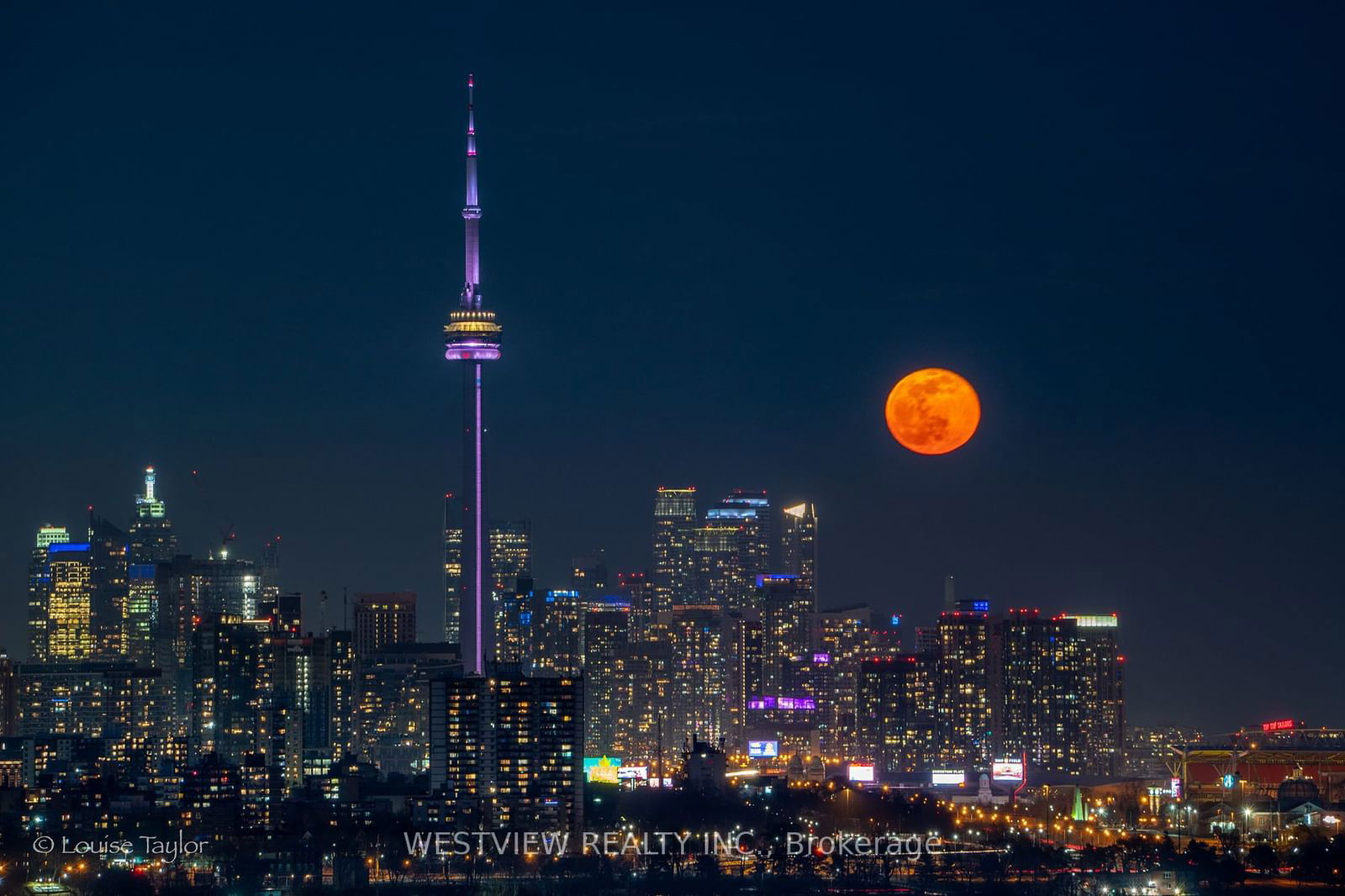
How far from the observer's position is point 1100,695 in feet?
364

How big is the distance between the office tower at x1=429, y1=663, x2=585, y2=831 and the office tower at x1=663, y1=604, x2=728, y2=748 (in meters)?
35.7

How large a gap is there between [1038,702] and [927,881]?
4857cm

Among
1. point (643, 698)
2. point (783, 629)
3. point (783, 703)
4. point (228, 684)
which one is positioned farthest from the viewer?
point (783, 629)

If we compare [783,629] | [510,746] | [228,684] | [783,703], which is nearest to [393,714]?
[228,684]

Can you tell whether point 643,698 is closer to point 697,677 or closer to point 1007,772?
point 697,677

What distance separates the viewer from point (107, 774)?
86.0 m

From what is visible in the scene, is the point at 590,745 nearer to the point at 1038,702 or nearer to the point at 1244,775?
the point at 1038,702

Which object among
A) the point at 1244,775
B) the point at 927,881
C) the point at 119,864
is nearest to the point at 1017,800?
the point at 1244,775

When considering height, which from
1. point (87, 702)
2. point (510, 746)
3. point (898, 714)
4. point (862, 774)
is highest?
point (87, 702)

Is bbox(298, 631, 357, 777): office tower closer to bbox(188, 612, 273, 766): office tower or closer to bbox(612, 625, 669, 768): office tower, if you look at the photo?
bbox(188, 612, 273, 766): office tower

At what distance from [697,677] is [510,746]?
41199 millimetres

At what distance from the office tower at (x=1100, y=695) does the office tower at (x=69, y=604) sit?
42578mm

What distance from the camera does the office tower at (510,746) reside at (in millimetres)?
77750

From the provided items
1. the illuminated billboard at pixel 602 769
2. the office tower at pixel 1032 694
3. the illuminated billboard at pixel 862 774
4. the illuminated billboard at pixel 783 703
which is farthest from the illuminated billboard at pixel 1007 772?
the illuminated billboard at pixel 783 703
